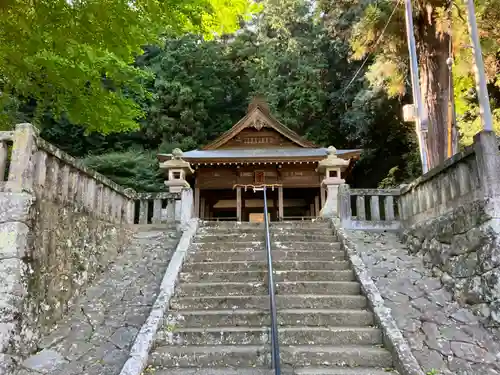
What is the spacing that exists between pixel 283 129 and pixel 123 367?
39.6 ft

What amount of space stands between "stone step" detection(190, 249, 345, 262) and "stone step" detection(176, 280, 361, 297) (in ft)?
2.54

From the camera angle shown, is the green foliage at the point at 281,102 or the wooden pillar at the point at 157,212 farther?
the green foliage at the point at 281,102

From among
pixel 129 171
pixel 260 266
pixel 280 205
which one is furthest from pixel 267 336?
pixel 129 171

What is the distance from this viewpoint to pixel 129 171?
1711 cm

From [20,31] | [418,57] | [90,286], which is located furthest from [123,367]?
[418,57]

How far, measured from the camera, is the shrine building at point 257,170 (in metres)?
13.2

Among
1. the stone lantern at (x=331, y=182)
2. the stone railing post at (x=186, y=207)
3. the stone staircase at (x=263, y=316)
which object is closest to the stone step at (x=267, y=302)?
the stone staircase at (x=263, y=316)

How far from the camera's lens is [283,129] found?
1487cm

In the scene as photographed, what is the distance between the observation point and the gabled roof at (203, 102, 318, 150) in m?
14.8

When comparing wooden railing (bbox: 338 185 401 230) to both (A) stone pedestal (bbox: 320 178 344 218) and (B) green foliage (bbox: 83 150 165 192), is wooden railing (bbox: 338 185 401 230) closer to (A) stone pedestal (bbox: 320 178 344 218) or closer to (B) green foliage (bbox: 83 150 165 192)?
(A) stone pedestal (bbox: 320 178 344 218)

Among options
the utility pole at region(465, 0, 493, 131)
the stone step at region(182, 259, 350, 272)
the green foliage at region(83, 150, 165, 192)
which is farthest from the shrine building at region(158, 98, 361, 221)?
→ the stone step at region(182, 259, 350, 272)

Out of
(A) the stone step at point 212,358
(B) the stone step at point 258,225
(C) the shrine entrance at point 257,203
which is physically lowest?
(A) the stone step at point 212,358

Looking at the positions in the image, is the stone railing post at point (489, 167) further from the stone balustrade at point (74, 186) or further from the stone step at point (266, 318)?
the stone balustrade at point (74, 186)

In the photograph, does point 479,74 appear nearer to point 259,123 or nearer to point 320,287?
point 320,287
